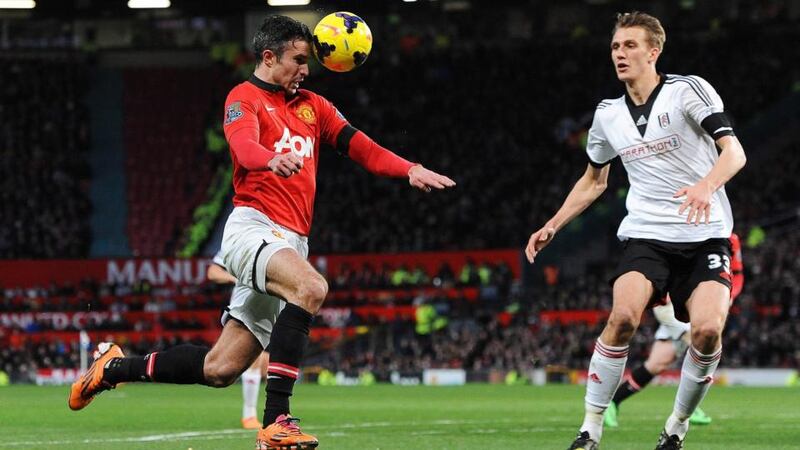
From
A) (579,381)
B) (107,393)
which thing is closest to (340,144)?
(107,393)

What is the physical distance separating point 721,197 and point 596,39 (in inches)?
1285

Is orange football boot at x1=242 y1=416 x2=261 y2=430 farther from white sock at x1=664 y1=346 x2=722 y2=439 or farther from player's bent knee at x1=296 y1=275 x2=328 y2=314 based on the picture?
player's bent knee at x1=296 y1=275 x2=328 y2=314

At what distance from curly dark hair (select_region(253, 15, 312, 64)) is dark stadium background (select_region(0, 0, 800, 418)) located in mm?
18815

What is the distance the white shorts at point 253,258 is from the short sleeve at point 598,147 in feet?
6.24

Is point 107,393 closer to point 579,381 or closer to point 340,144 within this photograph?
point 579,381

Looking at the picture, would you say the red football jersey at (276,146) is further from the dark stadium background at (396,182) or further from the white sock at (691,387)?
the dark stadium background at (396,182)

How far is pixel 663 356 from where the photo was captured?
11.8m

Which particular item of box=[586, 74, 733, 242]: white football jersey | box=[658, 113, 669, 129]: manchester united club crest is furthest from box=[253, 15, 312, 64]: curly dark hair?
box=[658, 113, 669, 129]: manchester united club crest

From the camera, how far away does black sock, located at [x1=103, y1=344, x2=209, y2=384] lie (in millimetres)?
7789

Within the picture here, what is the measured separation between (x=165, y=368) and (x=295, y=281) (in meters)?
1.26

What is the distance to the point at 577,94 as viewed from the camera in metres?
37.8

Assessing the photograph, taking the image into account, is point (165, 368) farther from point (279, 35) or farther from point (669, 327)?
point (669, 327)

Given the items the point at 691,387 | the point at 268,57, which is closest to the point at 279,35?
the point at 268,57

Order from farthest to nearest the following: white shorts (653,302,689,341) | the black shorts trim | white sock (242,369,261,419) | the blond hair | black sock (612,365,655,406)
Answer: white sock (242,369,261,419)
white shorts (653,302,689,341)
black sock (612,365,655,406)
the blond hair
the black shorts trim
